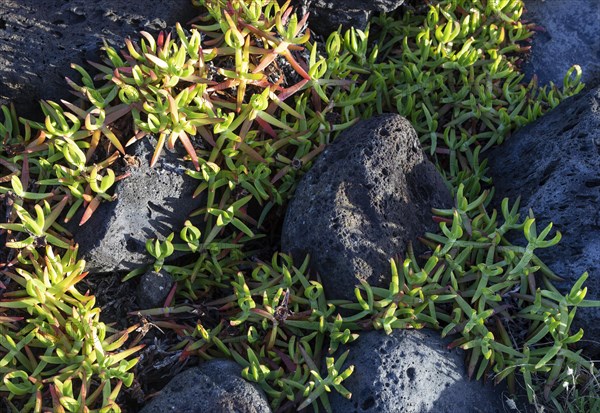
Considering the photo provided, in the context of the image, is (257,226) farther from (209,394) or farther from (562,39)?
(562,39)

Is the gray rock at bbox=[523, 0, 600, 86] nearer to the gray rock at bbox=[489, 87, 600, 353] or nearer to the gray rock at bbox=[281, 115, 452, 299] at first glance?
the gray rock at bbox=[489, 87, 600, 353]

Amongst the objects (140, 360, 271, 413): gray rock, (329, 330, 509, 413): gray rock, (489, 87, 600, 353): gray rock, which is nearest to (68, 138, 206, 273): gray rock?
(140, 360, 271, 413): gray rock

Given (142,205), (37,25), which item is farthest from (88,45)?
(142,205)

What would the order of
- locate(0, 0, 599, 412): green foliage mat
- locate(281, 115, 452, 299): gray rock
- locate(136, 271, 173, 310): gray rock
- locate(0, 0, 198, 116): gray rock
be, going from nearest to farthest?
locate(0, 0, 599, 412): green foliage mat → locate(281, 115, 452, 299): gray rock → locate(136, 271, 173, 310): gray rock → locate(0, 0, 198, 116): gray rock

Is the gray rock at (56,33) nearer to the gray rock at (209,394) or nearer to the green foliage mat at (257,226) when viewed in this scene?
the green foliage mat at (257,226)

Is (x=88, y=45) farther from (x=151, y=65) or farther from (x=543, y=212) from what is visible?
(x=543, y=212)
